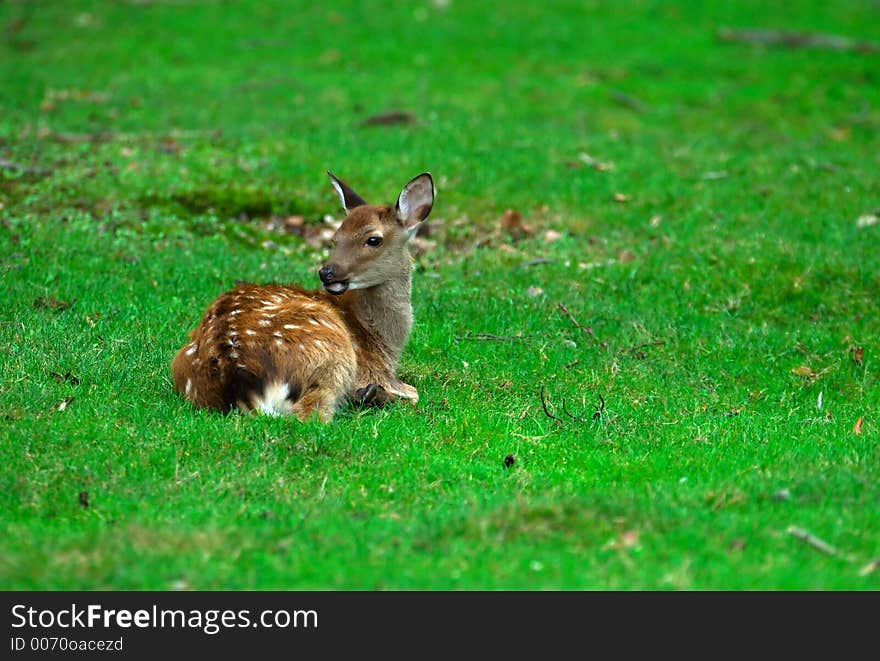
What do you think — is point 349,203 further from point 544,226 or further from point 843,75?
point 843,75

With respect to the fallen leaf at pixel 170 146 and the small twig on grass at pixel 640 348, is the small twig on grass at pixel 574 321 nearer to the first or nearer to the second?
the small twig on grass at pixel 640 348

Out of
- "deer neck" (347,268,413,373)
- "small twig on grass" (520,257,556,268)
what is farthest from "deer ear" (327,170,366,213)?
"small twig on grass" (520,257,556,268)

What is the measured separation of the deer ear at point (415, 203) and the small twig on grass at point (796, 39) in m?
14.5

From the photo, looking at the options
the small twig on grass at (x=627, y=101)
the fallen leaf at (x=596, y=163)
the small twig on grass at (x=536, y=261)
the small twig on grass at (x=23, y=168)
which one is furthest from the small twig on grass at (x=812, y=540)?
the small twig on grass at (x=627, y=101)

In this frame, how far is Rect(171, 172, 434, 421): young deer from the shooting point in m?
7.05

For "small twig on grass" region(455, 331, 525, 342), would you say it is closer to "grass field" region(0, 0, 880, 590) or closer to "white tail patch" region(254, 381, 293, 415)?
"grass field" region(0, 0, 880, 590)

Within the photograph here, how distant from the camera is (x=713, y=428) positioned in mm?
7500

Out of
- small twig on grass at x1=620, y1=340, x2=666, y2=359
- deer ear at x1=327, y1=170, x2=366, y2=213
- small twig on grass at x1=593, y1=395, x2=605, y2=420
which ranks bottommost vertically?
small twig on grass at x1=620, y1=340, x2=666, y2=359

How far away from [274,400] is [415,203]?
6.74 feet

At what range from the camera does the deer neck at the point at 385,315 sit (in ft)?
27.2

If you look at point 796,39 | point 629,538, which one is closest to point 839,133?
point 796,39

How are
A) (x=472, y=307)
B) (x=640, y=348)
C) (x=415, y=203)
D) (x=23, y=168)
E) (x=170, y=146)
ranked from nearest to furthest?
(x=415, y=203)
(x=640, y=348)
(x=472, y=307)
(x=23, y=168)
(x=170, y=146)

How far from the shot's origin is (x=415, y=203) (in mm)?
8484

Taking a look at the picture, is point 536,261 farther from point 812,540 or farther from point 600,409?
point 812,540
